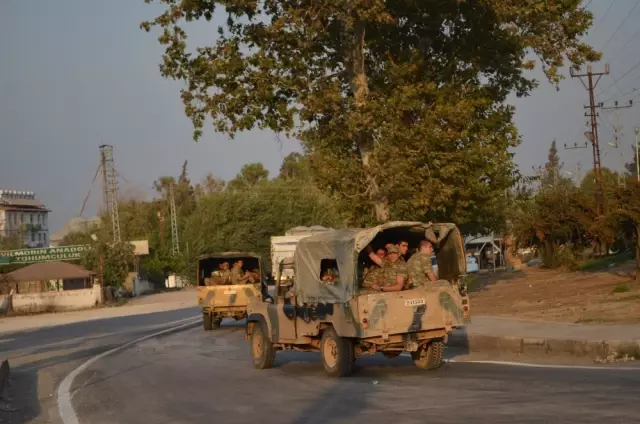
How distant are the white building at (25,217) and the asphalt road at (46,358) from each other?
102m

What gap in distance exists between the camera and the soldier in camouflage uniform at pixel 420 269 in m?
14.9

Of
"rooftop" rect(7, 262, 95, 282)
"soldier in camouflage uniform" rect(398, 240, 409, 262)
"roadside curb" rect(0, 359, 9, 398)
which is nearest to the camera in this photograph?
"soldier in camouflage uniform" rect(398, 240, 409, 262)

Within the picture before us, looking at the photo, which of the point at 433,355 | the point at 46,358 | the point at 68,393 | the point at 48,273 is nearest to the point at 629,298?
the point at 433,355

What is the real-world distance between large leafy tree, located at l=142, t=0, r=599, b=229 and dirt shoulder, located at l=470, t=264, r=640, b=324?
3462 mm

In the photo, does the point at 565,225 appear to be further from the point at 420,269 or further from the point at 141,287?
the point at 141,287

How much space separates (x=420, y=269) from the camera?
14977 millimetres

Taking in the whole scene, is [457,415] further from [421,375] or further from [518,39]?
[518,39]

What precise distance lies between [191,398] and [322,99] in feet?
45.8

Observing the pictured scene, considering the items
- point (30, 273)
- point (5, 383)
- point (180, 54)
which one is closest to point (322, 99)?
point (180, 54)

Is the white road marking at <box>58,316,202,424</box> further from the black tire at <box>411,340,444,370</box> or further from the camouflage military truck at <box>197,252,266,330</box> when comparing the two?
the black tire at <box>411,340,444,370</box>

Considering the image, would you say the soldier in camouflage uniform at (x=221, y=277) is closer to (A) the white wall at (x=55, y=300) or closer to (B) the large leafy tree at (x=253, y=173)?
(A) the white wall at (x=55, y=300)

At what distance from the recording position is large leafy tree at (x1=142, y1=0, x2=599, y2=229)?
26328mm

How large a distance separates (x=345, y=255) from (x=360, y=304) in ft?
2.98

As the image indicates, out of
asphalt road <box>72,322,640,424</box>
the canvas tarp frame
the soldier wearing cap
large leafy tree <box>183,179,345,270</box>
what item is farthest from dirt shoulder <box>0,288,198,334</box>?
the canvas tarp frame
